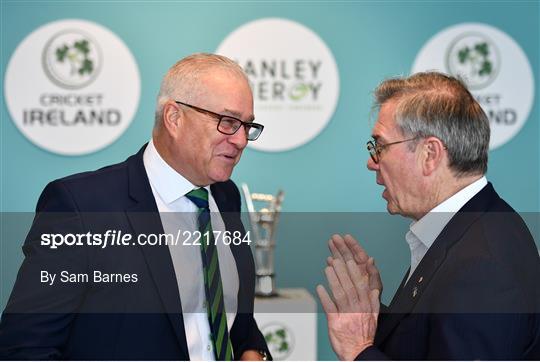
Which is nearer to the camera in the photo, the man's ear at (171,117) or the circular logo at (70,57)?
the man's ear at (171,117)

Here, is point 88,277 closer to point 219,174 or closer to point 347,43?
point 219,174

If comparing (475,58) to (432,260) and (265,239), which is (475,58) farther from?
(432,260)

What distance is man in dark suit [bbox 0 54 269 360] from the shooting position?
69.9 inches

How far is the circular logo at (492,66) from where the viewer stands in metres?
4.51

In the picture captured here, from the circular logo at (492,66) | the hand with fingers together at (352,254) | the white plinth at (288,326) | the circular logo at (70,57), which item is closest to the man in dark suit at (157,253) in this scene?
the hand with fingers together at (352,254)

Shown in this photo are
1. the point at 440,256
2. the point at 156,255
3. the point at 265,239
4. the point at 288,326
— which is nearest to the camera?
the point at 440,256

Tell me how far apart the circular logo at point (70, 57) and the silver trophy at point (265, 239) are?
1.12 metres

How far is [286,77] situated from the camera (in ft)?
14.7

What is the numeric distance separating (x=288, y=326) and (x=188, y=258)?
213 centimetres

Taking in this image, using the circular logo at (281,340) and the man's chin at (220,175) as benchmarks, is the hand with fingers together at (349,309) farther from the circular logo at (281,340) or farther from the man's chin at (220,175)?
the circular logo at (281,340)

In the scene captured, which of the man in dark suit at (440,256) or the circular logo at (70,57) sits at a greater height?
the circular logo at (70,57)

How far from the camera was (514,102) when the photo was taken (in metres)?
4.51

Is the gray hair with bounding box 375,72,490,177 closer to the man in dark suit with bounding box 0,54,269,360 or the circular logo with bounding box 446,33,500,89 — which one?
the man in dark suit with bounding box 0,54,269,360

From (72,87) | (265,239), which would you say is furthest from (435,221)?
(72,87)
